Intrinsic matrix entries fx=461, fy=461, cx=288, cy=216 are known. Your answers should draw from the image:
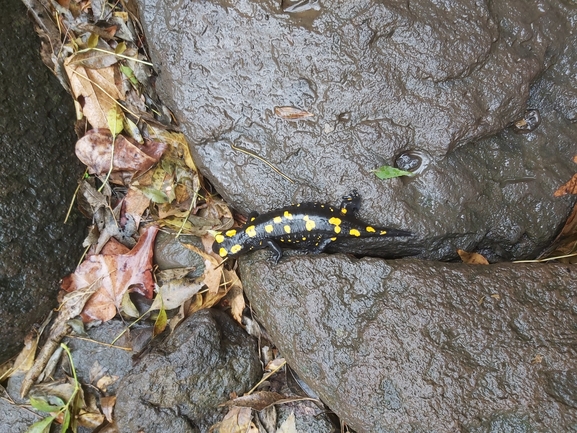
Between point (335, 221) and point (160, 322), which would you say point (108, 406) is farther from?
point (335, 221)

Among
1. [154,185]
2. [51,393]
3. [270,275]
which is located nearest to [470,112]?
[270,275]

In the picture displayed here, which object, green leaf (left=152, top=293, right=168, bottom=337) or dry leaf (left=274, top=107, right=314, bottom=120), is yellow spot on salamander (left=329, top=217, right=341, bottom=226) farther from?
green leaf (left=152, top=293, right=168, bottom=337)

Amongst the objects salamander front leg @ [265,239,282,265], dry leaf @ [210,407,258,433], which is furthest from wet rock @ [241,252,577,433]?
dry leaf @ [210,407,258,433]

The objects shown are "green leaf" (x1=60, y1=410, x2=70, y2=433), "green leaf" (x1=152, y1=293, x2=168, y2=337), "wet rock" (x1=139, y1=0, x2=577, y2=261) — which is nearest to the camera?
"wet rock" (x1=139, y1=0, x2=577, y2=261)

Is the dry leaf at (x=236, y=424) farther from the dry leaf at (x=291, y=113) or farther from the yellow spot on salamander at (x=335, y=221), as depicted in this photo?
the dry leaf at (x=291, y=113)

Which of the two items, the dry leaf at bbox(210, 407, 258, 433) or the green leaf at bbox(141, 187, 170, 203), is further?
the green leaf at bbox(141, 187, 170, 203)

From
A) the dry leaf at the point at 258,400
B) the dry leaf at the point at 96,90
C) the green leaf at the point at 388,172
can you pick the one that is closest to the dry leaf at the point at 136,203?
the dry leaf at the point at 96,90

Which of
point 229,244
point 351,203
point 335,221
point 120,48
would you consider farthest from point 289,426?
point 120,48
